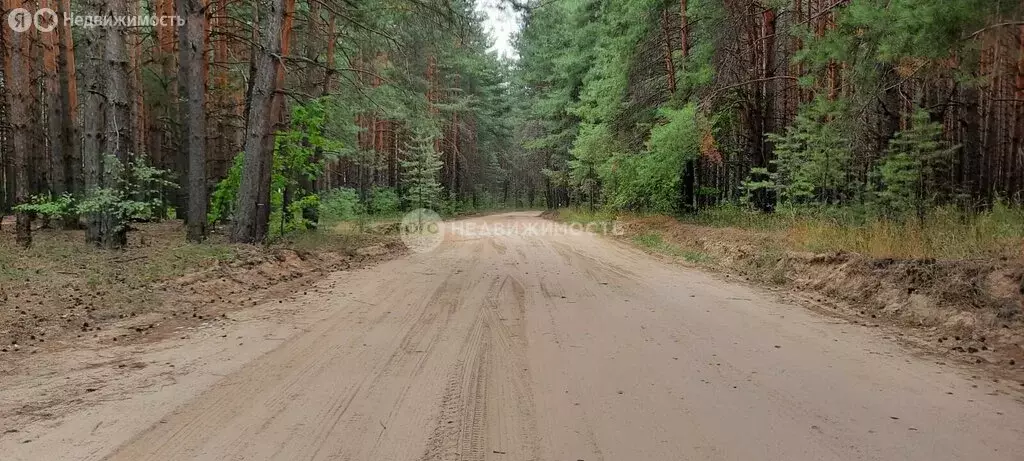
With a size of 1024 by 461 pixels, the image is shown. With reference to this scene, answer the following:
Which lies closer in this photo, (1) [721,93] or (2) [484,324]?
(2) [484,324]

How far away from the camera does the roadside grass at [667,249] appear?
11.6 m

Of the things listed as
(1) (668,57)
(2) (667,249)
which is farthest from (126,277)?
(1) (668,57)

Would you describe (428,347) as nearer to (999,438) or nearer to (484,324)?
(484,324)

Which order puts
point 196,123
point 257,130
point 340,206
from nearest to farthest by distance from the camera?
point 257,130
point 196,123
point 340,206

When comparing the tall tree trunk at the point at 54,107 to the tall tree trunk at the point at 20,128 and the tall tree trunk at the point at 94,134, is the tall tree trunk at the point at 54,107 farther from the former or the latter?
the tall tree trunk at the point at 94,134

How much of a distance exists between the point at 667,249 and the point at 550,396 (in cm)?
1040

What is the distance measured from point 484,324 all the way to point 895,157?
28.0ft

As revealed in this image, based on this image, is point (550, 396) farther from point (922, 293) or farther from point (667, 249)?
point (667, 249)

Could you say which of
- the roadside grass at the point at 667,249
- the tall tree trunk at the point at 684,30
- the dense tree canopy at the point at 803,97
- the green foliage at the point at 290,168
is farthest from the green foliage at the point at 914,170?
the green foliage at the point at 290,168

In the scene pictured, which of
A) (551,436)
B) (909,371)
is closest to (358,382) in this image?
(551,436)

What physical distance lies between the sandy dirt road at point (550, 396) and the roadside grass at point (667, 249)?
4.91m

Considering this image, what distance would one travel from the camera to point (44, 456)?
9.48ft

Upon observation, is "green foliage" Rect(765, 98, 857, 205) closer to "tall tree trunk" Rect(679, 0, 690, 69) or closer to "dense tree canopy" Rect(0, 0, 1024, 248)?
"dense tree canopy" Rect(0, 0, 1024, 248)

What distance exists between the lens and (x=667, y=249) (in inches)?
533
